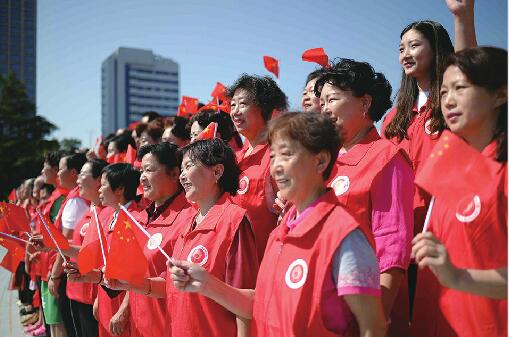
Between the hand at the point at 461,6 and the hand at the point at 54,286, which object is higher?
the hand at the point at 461,6

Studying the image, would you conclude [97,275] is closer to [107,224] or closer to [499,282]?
[107,224]

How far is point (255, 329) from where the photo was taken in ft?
6.86

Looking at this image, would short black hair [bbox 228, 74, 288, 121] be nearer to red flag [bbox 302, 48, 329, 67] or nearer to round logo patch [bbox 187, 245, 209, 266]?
red flag [bbox 302, 48, 329, 67]

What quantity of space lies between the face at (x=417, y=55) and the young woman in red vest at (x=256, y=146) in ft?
3.20

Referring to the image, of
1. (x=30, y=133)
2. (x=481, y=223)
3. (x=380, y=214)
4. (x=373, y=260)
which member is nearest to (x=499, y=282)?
(x=481, y=223)

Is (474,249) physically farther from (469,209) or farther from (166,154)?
(166,154)

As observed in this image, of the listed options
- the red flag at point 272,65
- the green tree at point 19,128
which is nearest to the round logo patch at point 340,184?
the red flag at point 272,65

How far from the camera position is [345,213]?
191cm

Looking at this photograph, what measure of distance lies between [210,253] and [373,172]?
2.86 ft

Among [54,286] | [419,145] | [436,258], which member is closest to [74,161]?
[54,286]

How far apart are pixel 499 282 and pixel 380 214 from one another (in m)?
0.74

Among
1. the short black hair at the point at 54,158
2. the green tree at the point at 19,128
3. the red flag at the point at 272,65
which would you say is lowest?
the short black hair at the point at 54,158

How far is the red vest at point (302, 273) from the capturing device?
1.85 meters

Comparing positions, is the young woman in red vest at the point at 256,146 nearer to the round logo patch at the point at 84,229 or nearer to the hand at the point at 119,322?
the hand at the point at 119,322
